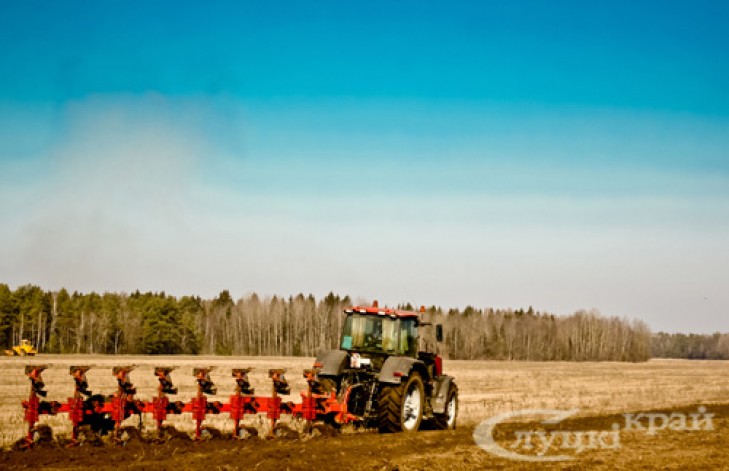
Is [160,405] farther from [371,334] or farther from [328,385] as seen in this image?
[371,334]

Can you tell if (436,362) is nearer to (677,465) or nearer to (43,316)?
(677,465)

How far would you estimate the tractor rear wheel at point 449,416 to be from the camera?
1658cm

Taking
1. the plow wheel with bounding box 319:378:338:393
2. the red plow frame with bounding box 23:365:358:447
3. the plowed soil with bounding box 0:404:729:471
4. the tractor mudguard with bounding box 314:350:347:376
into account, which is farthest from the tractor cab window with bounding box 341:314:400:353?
the plowed soil with bounding box 0:404:729:471

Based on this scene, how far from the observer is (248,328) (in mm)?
106438

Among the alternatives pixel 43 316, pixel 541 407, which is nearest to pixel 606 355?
pixel 43 316

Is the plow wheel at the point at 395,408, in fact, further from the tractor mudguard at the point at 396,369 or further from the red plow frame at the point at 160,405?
the red plow frame at the point at 160,405

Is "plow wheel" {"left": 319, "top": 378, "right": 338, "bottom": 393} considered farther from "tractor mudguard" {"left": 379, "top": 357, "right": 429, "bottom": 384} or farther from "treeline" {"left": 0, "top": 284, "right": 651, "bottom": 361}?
"treeline" {"left": 0, "top": 284, "right": 651, "bottom": 361}

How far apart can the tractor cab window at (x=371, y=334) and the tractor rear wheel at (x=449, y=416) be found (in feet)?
6.33

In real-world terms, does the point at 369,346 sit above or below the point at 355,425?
above

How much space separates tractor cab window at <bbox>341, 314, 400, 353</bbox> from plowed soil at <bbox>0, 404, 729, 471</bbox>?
253 centimetres

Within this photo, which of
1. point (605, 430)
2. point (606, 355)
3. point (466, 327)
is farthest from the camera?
point (606, 355)

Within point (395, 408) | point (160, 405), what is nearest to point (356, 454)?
point (395, 408)

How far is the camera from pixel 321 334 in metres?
105

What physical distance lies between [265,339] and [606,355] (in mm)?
61060
